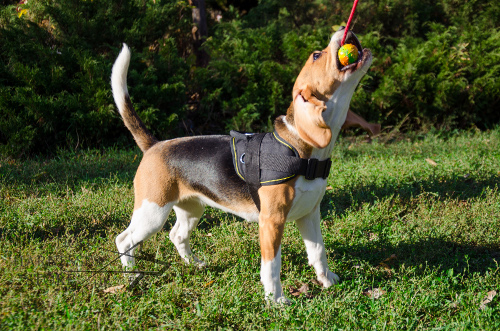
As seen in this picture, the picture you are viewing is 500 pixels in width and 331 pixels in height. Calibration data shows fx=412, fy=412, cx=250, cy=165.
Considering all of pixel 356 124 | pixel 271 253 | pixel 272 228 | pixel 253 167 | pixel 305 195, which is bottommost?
pixel 271 253

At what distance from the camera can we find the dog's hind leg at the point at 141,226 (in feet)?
10.7

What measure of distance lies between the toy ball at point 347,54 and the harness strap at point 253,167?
0.81 metres

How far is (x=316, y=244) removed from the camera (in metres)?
3.32

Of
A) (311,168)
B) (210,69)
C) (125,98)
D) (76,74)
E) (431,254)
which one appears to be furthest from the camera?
(210,69)

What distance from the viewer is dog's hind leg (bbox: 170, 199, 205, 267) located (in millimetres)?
3695

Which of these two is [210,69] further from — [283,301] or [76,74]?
[283,301]

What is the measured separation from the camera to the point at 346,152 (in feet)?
23.2

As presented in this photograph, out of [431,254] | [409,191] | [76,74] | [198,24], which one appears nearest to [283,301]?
[431,254]

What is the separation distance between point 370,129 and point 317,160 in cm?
56

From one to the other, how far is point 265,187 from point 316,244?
0.76m

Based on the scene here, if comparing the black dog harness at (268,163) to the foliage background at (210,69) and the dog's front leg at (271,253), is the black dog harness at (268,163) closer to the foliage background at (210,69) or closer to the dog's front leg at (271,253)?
the dog's front leg at (271,253)

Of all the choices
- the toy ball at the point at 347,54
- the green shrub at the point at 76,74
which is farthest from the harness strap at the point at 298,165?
the green shrub at the point at 76,74

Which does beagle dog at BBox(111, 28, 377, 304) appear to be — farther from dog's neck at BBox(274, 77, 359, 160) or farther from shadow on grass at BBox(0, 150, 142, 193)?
shadow on grass at BBox(0, 150, 142, 193)

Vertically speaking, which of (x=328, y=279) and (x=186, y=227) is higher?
(x=186, y=227)
